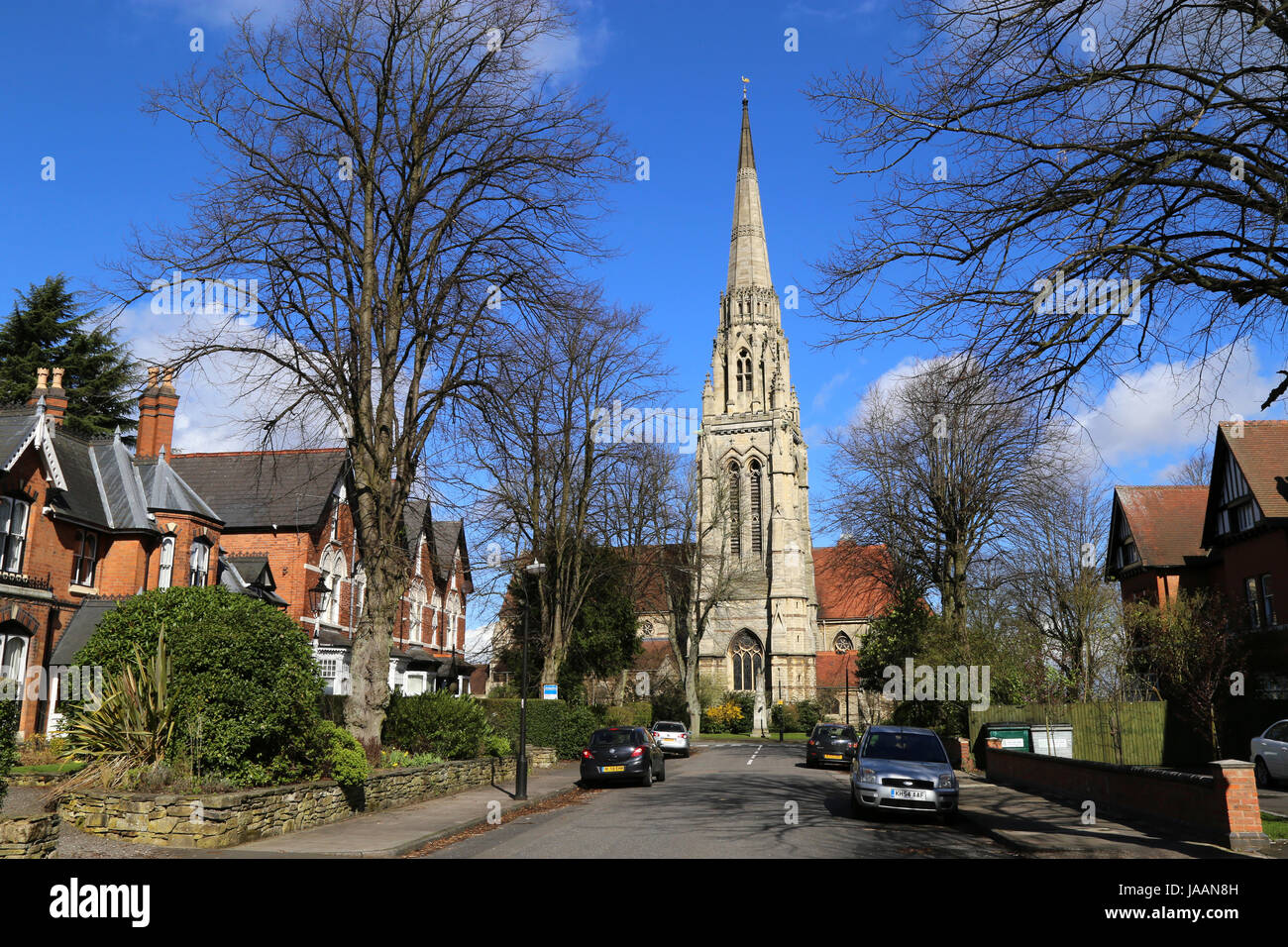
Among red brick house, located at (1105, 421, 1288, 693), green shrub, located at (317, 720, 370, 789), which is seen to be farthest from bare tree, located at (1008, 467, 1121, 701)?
green shrub, located at (317, 720, 370, 789)

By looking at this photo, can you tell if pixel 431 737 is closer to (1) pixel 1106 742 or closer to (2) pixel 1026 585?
(1) pixel 1106 742

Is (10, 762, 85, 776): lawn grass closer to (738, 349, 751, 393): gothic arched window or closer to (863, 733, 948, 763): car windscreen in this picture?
(863, 733, 948, 763): car windscreen

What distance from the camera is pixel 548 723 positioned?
30281mm

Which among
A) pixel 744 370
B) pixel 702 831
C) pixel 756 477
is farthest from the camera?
pixel 744 370

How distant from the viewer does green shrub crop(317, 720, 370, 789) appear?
14.5 metres

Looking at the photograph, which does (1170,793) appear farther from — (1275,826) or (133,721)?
(133,721)

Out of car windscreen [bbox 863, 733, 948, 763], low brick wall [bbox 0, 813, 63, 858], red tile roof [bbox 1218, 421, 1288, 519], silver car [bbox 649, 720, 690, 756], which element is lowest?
→ silver car [bbox 649, 720, 690, 756]

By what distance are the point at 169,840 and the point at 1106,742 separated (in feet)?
83.5

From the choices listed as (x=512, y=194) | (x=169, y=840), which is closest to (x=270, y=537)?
(x=512, y=194)

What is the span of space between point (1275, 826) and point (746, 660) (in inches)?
2467

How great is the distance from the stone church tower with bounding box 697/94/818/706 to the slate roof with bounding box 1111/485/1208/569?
33698mm

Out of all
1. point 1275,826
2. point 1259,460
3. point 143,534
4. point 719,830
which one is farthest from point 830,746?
point 143,534

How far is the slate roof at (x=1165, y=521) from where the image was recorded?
3706 cm
